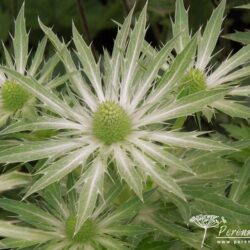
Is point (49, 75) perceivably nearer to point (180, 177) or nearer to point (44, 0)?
point (180, 177)

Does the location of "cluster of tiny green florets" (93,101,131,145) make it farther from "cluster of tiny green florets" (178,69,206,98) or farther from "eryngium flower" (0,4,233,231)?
"cluster of tiny green florets" (178,69,206,98)

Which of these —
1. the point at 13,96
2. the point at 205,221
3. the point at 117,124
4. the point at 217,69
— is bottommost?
the point at 205,221

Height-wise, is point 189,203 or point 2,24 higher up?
point 2,24

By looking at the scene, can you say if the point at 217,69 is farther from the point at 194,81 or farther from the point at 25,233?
the point at 25,233

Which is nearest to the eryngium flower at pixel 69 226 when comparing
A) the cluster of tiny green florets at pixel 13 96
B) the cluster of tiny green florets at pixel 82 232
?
the cluster of tiny green florets at pixel 82 232

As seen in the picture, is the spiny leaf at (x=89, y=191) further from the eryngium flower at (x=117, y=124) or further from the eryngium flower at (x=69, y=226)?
the eryngium flower at (x=69, y=226)

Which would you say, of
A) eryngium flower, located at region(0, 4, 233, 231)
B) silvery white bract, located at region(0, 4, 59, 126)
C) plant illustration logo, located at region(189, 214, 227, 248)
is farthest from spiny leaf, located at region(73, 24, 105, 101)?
plant illustration logo, located at region(189, 214, 227, 248)

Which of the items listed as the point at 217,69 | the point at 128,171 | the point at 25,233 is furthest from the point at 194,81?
the point at 25,233

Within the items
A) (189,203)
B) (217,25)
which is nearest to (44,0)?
(217,25)
